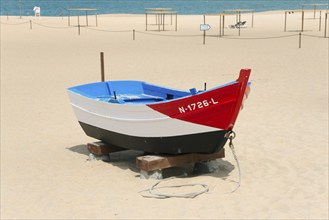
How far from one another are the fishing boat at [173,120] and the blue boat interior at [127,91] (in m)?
0.48

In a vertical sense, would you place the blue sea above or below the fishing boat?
above

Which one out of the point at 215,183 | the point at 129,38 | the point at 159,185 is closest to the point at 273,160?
the point at 215,183

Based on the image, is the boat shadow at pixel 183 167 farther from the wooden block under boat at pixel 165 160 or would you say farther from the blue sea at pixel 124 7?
the blue sea at pixel 124 7

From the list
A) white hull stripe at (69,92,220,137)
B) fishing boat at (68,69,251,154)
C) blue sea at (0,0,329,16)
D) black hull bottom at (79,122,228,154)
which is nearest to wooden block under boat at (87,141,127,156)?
fishing boat at (68,69,251,154)

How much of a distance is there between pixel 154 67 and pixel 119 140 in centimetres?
1079

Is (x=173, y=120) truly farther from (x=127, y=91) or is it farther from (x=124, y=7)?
(x=124, y=7)

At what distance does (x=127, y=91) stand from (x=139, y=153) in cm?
131

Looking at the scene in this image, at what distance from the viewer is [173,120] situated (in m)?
7.29

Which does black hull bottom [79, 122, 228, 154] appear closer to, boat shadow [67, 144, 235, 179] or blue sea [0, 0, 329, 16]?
boat shadow [67, 144, 235, 179]

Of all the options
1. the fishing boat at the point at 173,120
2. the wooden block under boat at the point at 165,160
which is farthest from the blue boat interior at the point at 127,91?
the wooden block under boat at the point at 165,160

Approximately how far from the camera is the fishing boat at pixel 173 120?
6969 mm

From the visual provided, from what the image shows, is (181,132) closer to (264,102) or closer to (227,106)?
(227,106)

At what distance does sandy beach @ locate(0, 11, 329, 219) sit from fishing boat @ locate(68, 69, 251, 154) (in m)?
0.49

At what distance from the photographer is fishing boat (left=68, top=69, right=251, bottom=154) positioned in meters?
6.97
